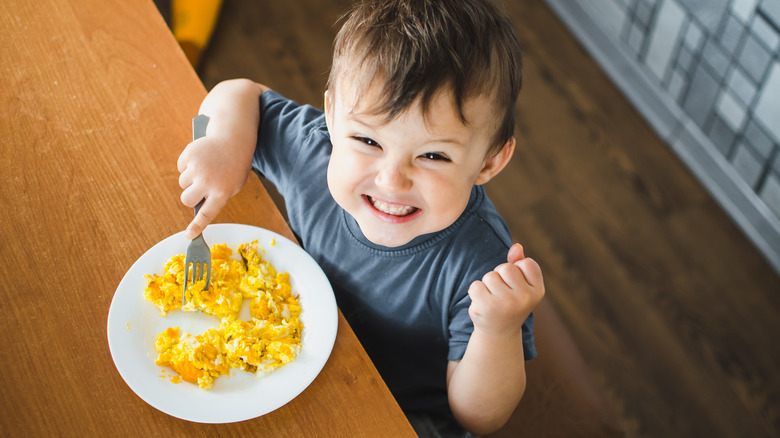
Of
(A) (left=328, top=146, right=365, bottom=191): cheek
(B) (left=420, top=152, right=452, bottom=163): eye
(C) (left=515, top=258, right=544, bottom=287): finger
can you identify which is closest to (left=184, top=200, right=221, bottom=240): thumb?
(A) (left=328, top=146, right=365, bottom=191): cheek

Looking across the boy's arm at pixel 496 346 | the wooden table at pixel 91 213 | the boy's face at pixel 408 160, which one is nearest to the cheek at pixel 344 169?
the boy's face at pixel 408 160

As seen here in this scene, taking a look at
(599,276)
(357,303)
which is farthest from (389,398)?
(599,276)

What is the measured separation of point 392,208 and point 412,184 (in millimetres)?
85

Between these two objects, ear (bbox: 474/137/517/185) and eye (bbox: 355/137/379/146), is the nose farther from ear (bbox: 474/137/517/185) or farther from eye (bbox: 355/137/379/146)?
ear (bbox: 474/137/517/185)

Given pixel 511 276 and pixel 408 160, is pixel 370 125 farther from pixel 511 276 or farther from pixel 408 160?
pixel 511 276

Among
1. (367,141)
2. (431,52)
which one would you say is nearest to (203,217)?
(367,141)

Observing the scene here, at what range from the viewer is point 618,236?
1945mm

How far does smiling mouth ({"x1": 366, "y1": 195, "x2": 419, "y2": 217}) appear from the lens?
2.95ft

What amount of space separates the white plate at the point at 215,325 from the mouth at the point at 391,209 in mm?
113

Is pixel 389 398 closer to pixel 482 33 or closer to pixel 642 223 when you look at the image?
pixel 482 33

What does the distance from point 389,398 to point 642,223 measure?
1399 millimetres

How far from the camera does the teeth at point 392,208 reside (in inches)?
35.4

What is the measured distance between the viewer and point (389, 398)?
78cm

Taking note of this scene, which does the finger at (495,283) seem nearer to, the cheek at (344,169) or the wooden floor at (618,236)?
the cheek at (344,169)
